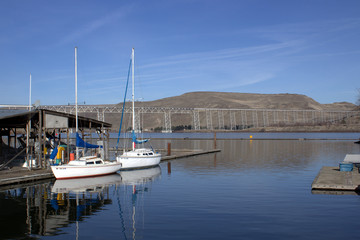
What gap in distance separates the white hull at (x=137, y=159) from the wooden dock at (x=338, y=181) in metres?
18.7

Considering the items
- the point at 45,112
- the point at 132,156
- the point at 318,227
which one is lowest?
the point at 318,227

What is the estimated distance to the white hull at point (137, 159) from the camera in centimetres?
4081

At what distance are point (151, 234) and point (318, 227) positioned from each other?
25.5 ft

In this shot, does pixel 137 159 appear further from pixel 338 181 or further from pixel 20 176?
pixel 338 181

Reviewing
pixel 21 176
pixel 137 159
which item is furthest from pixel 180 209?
pixel 137 159

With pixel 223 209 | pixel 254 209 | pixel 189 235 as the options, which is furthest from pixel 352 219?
pixel 189 235

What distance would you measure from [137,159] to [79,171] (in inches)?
370

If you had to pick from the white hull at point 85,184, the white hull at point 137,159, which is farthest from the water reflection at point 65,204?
the white hull at point 137,159

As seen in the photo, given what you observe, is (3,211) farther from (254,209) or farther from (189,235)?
(254,209)

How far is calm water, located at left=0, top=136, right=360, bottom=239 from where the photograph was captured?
1739 cm

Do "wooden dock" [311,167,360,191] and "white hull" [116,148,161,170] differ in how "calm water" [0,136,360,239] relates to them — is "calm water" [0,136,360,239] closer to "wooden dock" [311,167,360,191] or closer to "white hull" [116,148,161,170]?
"wooden dock" [311,167,360,191]

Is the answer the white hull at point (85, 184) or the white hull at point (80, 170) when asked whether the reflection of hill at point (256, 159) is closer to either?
the white hull at point (80, 170)

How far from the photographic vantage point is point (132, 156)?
41.2 meters

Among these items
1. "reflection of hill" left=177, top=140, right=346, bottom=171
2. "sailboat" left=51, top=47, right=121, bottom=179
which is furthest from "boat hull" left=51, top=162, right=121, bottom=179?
"reflection of hill" left=177, top=140, right=346, bottom=171
